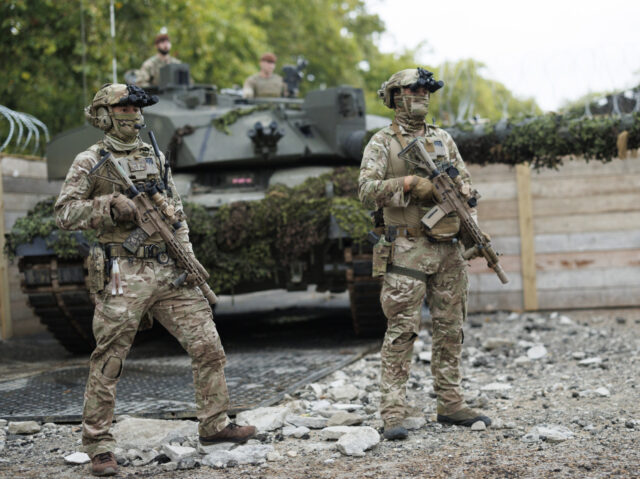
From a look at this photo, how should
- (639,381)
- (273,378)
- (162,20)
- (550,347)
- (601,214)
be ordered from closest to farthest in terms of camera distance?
(639,381) → (273,378) → (550,347) → (601,214) → (162,20)

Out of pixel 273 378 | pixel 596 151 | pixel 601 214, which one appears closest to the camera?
pixel 273 378

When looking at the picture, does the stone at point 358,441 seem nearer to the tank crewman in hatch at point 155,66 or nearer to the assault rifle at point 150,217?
the assault rifle at point 150,217

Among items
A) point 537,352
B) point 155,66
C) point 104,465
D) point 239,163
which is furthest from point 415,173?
point 155,66

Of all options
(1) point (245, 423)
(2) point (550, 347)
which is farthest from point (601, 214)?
(1) point (245, 423)

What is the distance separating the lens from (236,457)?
4.11 metres

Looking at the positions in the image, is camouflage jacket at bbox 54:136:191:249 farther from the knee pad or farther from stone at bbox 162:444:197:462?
stone at bbox 162:444:197:462

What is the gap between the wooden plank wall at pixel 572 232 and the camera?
30.9 feet

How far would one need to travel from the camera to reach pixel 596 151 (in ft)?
26.3

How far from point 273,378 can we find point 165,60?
16.7 ft

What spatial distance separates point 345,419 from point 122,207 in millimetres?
1810

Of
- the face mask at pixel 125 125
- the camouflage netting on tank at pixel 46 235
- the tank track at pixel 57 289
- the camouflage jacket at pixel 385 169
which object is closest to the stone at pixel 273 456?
the camouflage jacket at pixel 385 169

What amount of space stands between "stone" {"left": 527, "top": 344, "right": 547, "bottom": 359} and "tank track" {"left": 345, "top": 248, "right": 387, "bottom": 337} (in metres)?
1.42

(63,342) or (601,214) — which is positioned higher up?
(601,214)

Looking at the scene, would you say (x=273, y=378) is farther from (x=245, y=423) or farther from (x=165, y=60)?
(x=165, y=60)
